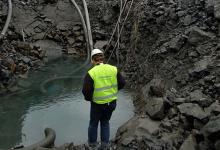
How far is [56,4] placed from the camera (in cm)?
1266

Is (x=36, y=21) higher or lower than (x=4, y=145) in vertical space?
higher

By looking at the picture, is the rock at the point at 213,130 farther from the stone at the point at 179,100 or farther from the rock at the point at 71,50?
the rock at the point at 71,50

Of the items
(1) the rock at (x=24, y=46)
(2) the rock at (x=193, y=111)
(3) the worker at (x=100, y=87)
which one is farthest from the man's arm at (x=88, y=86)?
(1) the rock at (x=24, y=46)

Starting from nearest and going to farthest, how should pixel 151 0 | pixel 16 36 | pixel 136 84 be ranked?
pixel 136 84 → pixel 151 0 → pixel 16 36

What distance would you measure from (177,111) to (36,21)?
7.46 metres

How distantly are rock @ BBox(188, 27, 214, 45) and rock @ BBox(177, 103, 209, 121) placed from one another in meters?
2.33

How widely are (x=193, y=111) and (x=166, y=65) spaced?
2874 millimetres

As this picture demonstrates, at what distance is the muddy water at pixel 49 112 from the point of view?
711 centimetres

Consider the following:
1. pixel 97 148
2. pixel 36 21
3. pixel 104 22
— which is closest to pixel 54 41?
pixel 36 21

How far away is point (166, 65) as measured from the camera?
27.3 feet

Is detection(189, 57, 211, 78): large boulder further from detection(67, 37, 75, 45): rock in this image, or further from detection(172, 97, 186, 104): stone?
detection(67, 37, 75, 45): rock

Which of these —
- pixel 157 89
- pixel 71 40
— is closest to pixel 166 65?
pixel 157 89

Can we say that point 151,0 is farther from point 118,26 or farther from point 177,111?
point 177,111

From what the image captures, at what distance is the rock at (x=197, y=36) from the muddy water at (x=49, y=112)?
1.89m
